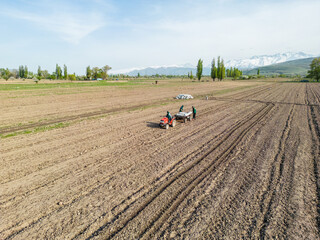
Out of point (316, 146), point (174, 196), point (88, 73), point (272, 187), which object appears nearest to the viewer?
point (174, 196)

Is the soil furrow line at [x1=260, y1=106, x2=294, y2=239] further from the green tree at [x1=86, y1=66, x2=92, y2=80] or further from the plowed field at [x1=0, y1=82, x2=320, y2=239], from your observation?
the green tree at [x1=86, y1=66, x2=92, y2=80]

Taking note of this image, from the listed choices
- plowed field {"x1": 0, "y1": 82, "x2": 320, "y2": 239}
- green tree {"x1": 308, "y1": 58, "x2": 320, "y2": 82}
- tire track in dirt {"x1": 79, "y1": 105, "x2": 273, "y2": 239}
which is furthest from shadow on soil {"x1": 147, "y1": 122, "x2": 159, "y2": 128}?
green tree {"x1": 308, "y1": 58, "x2": 320, "y2": 82}

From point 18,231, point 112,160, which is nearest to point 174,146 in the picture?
point 112,160

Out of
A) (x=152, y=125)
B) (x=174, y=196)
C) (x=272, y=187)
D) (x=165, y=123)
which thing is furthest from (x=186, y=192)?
(x=152, y=125)

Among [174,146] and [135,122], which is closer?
[174,146]

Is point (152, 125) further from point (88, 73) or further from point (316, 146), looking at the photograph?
point (88, 73)

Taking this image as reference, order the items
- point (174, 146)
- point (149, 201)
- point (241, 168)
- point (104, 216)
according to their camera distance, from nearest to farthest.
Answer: point (104, 216)
point (149, 201)
point (241, 168)
point (174, 146)

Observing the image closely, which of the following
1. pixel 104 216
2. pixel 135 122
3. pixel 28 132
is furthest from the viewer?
pixel 135 122

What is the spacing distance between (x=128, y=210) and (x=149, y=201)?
77 cm

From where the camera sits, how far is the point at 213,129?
13.7 meters

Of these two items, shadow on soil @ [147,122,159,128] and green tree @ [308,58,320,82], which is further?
green tree @ [308,58,320,82]

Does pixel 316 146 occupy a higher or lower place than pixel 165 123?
lower

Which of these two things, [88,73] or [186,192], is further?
[88,73]

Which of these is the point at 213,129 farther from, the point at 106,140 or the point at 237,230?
the point at 237,230
